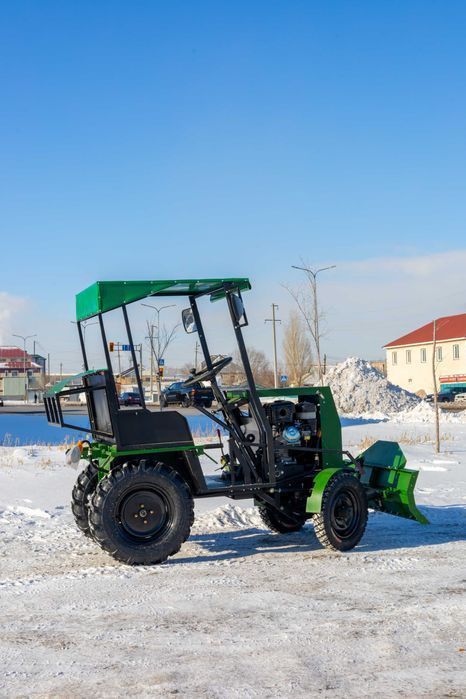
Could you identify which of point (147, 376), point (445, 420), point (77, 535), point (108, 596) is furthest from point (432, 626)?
point (445, 420)

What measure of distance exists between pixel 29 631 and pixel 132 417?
2.52 metres

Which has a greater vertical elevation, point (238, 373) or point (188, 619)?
point (238, 373)

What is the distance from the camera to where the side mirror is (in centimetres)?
796

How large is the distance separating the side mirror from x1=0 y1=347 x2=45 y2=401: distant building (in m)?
57.0

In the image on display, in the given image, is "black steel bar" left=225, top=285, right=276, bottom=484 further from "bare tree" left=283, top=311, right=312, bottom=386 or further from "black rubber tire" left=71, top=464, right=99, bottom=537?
"bare tree" left=283, top=311, right=312, bottom=386

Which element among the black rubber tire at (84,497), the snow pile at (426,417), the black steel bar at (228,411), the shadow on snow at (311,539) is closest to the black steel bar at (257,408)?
the black steel bar at (228,411)

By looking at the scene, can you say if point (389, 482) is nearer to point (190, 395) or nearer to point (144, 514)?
point (190, 395)

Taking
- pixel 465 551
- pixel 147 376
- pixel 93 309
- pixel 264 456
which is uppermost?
pixel 93 309

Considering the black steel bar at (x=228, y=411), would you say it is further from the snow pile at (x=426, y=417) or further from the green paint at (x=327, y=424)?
the snow pile at (x=426, y=417)

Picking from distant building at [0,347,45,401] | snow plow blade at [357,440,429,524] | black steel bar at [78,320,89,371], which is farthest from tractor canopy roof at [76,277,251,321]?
distant building at [0,347,45,401]

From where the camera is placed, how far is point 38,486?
11.8m

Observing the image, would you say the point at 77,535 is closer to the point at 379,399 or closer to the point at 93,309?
the point at 93,309

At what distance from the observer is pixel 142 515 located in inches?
288

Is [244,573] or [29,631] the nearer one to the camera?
[29,631]
